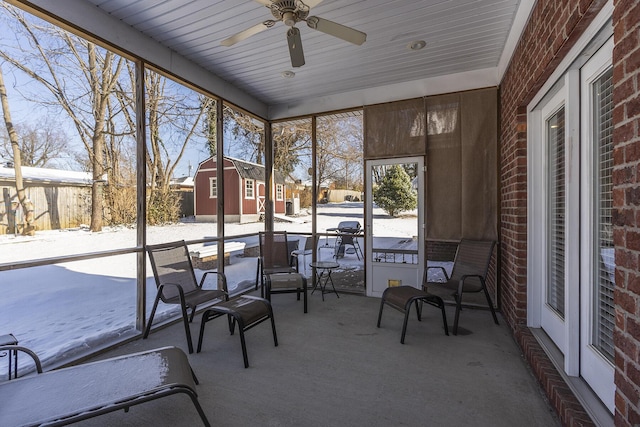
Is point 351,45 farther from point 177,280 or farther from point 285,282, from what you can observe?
point 177,280

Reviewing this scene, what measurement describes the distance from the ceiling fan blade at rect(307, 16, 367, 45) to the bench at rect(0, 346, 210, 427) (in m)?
2.48

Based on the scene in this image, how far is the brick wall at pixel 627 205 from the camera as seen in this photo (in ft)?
3.69

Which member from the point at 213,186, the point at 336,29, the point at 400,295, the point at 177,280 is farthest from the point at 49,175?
the point at 400,295

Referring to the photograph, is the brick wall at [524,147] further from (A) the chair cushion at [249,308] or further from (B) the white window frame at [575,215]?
(A) the chair cushion at [249,308]

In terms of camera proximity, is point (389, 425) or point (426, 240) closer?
point (389, 425)

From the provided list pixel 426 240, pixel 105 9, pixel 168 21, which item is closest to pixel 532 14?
pixel 426 240

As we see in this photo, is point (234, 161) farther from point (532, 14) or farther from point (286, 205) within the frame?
point (532, 14)

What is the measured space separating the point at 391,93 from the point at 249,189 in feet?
8.72

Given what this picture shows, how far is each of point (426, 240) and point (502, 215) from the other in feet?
3.25

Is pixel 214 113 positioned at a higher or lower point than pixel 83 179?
higher

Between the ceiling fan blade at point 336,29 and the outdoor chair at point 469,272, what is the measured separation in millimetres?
2527

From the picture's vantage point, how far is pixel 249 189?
492 centimetres

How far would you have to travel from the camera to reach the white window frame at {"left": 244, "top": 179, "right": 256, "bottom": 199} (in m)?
4.91

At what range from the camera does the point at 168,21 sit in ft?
9.46
